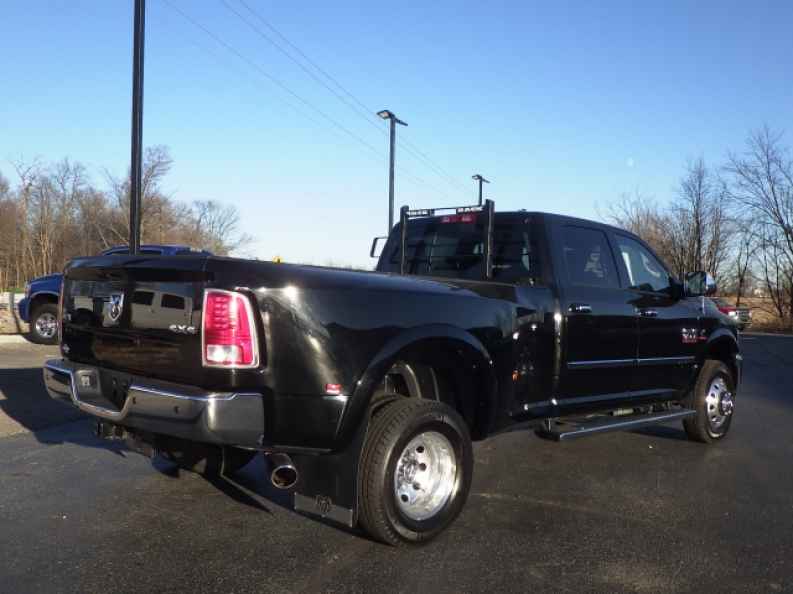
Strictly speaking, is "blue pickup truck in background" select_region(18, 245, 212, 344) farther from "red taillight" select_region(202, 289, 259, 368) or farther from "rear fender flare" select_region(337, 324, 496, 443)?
"red taillight" select_region(202, 289, 259, 368)

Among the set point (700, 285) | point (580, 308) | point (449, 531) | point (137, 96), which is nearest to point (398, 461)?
point (449, 531)

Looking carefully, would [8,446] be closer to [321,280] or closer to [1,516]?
[1,516]

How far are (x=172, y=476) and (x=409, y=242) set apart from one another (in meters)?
2.71

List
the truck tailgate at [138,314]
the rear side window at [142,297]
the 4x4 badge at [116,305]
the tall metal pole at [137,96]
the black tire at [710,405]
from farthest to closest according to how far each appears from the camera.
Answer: the tall metal pole at [137,96] < the black tire at [710,405] < the 4x4 badge at [116,305] < the rear side window at [142,297] < the truck tailgate at [138,314]

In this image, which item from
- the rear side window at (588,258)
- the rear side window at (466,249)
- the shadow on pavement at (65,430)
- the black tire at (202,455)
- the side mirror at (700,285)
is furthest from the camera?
the side mirror at (700,285)

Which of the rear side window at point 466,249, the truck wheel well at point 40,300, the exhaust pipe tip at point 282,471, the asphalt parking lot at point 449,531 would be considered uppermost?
the rear side window at point 466,249

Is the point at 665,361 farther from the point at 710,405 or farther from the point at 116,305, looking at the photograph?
the point at 116,305

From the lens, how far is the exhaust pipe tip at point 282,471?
3418 mm

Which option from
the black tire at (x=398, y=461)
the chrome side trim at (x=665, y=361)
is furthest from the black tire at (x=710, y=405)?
the black tire at (x=398, y=461)

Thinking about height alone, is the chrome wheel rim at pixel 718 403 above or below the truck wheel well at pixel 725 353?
below

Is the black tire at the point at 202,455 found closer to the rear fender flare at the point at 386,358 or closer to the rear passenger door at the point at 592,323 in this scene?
the rear fender flare at the point at 386,358

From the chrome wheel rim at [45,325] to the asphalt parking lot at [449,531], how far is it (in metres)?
7.28

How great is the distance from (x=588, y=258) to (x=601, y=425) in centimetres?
129

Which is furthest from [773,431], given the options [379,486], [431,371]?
[379,486]
